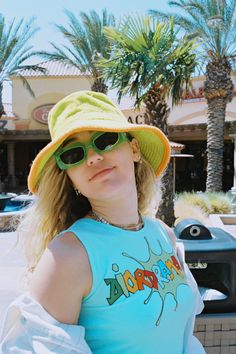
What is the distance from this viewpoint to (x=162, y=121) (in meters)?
9.87

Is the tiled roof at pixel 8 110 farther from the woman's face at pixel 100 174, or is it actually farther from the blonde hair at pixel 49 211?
the woman's face at pixel 100 174

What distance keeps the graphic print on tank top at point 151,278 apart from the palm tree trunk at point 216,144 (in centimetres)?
1273

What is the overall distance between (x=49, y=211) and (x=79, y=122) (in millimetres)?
346

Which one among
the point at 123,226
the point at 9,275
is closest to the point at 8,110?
the point at 9,275

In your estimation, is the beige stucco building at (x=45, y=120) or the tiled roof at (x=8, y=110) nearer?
the beige stucco building at (x=45, y=120)

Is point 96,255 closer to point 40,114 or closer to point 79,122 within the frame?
point 79,122

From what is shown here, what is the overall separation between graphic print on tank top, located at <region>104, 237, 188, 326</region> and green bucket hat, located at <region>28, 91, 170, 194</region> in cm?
38

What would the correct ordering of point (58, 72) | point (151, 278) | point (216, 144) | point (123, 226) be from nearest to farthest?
point (151, 278) → point (123, 226) → point (216, 144) → point (58, 72)

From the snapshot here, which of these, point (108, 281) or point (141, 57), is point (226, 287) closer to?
point (108, 281)

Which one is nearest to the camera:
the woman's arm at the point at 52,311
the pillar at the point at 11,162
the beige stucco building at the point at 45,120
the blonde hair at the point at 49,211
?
the woman's arm at the point at 52,311

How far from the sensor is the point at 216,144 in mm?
13695

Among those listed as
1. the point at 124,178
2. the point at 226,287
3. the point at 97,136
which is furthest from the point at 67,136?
the point at 226,287

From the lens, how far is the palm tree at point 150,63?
9008mm

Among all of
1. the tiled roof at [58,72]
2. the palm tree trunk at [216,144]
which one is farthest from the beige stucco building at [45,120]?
the palm tree trunk at [216,144]
